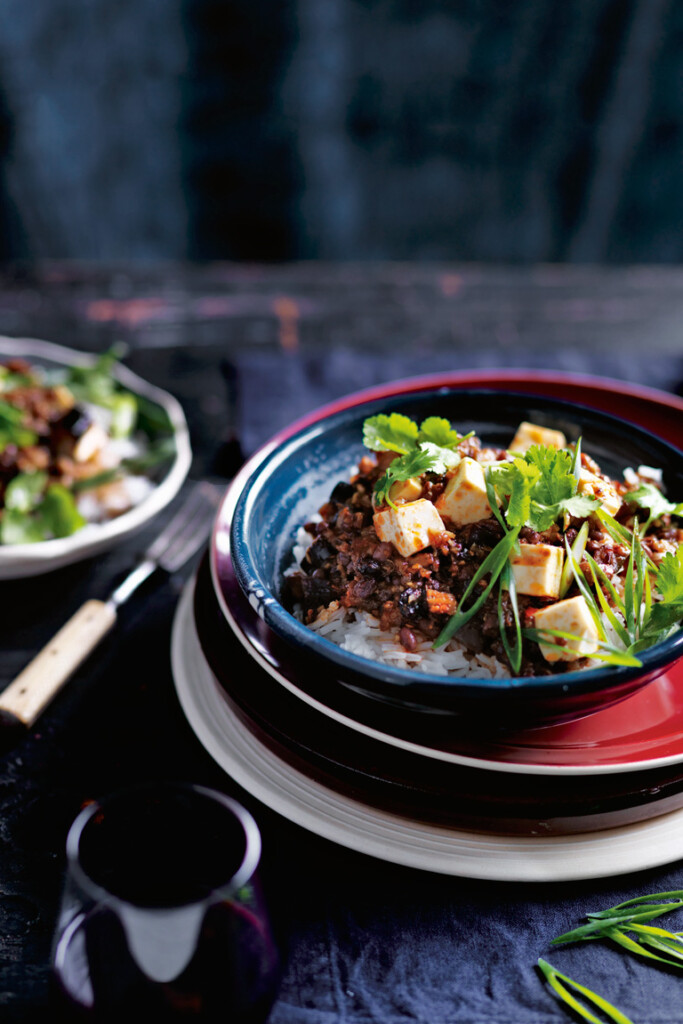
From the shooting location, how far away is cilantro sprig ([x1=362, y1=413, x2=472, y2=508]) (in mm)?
1669

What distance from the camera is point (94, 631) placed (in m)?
1.99

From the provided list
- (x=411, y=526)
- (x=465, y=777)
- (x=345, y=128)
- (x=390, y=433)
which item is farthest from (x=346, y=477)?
(x=345, y=128)

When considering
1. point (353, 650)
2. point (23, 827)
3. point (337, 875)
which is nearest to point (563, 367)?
point (353, 650)

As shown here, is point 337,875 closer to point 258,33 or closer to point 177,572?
point 177,572

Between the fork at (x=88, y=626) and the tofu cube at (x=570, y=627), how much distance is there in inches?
42.2

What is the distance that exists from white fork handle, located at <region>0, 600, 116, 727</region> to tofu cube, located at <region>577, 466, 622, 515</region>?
1150 mm

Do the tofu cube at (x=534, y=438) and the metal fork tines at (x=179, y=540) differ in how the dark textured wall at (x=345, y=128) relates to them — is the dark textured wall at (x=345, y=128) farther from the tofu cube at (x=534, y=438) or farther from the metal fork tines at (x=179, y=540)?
the tofu cube at (x=534, y=438)

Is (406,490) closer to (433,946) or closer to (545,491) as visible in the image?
(545,491)

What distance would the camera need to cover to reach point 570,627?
143 centimetres

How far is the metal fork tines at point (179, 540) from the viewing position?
220 centimetres

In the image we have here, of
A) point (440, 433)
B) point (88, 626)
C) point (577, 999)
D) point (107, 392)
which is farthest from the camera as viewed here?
point (107, 392)

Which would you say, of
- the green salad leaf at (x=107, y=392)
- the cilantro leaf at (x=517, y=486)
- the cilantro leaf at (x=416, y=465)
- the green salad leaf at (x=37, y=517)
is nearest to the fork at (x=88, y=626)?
the green salad leaf at (x=37, y=517)

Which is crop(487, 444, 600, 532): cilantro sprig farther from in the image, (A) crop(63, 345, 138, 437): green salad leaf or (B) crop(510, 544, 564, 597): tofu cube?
(A) crop(63, 345, 138, 437): green salad leaf

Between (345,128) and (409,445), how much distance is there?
4068 millimetres
